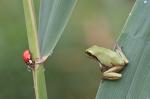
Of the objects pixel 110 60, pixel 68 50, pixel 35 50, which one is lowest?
pixel 68 50

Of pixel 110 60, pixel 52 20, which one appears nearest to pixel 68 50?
pixel 110 60

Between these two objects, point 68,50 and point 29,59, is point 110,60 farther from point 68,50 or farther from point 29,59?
point 68,50

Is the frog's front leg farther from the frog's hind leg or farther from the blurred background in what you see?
the blurred background

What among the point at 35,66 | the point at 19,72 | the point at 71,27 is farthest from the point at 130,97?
the point at 71,27

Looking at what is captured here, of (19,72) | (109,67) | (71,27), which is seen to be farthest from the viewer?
(71,27)

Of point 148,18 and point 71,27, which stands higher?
point 148,18

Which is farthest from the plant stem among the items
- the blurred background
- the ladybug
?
the blurred background

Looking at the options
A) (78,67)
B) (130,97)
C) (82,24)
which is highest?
(130,97)

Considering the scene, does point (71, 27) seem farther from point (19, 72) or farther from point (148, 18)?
point (148, 18)
